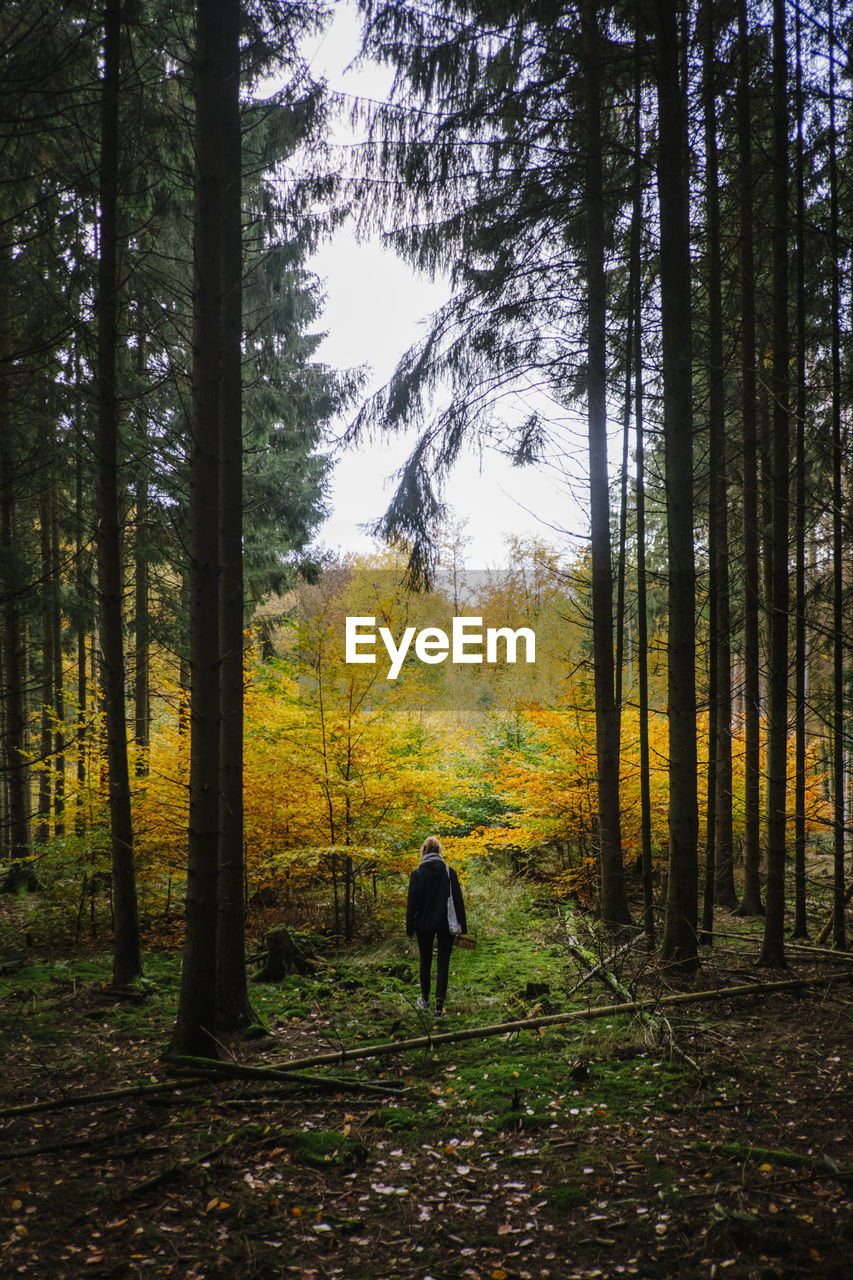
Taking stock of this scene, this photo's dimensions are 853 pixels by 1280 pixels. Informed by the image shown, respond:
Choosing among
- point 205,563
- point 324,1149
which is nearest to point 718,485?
point 205,563

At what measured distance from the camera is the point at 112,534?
691 centimetres

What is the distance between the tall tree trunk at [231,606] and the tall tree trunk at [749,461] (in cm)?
435

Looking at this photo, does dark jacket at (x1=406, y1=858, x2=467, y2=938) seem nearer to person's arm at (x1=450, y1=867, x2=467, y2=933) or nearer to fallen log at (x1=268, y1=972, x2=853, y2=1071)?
person's arm at (x1=450, y1=867, x2=467, y2=933)

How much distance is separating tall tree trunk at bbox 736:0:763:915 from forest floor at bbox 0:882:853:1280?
319 cm

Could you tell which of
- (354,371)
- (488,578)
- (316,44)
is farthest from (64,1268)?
(488,578)

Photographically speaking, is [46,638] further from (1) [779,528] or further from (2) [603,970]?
(1) [779,528]

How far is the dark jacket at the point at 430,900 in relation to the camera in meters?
6.64

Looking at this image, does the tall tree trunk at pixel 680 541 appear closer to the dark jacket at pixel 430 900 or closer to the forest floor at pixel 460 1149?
the forest floor at pixel 460 1149

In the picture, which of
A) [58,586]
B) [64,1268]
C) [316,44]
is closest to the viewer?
[64,1268]

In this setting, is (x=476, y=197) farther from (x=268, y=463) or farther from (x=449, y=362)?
(x=268, y=463)

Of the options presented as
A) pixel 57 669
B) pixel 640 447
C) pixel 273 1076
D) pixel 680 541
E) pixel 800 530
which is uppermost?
pixel 640 447

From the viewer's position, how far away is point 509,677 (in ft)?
96.2

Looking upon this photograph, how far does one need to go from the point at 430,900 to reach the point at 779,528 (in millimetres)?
4515

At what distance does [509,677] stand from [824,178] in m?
22.7
